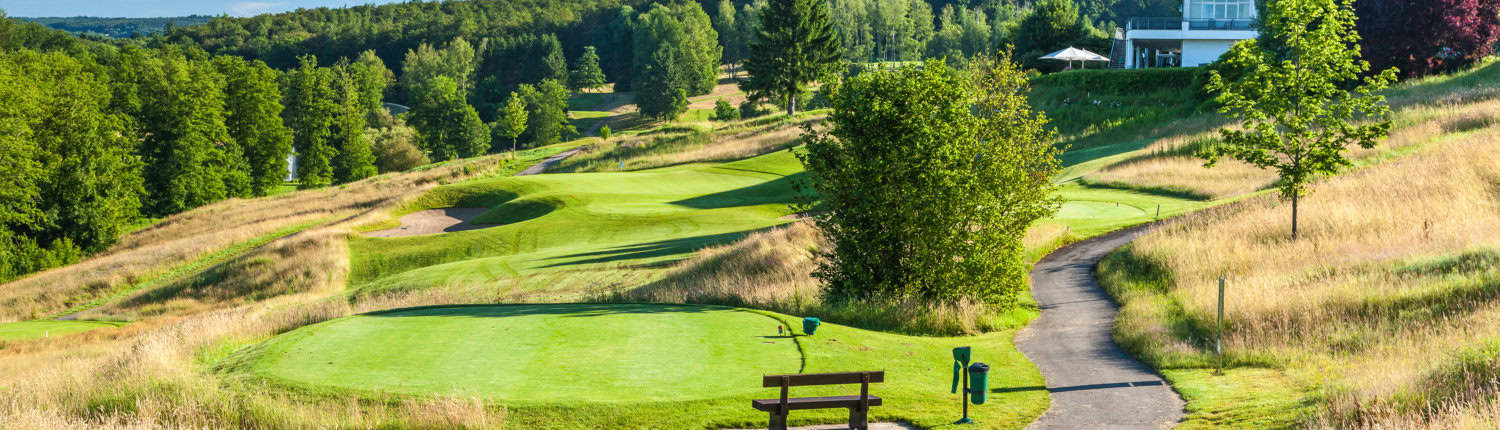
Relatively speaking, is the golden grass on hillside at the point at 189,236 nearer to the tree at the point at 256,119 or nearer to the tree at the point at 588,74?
the tree at the point at 256,119

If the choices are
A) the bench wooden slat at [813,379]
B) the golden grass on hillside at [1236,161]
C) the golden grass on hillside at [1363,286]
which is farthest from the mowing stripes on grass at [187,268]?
the golden grass on hillside at [1236,161]

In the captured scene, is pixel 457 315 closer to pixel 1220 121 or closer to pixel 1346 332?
pixel 1346 332

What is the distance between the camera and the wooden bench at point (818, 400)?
9267 mm

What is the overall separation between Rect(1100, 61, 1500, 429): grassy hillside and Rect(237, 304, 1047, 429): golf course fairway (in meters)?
2.79

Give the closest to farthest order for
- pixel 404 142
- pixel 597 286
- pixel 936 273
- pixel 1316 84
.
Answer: pixel 936 273 → pixel 1316 84 → pixel 597 286 → pixel 404 142

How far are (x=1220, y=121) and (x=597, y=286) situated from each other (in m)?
35.1

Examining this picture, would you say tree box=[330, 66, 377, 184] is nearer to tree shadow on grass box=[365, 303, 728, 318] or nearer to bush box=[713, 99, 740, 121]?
bush box=[713, 99, 740, 121]

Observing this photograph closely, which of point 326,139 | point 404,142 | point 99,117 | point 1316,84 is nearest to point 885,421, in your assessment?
point 1316,84

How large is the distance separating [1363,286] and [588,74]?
144129 millimetres

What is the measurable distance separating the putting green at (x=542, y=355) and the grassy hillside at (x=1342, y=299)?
5702 millimetres

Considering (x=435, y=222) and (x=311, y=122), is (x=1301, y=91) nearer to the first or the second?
(x=435, y=222)

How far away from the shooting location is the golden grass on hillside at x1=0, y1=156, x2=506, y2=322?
36469 millimetres

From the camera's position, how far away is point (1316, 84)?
2062cm

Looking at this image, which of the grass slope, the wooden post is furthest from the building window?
the wooden post
